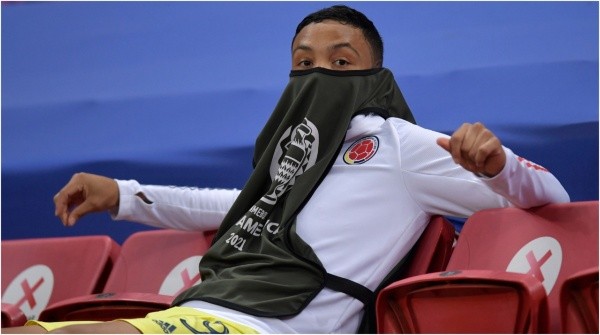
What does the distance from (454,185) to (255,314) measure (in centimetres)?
56

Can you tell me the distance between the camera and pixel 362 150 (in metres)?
2.47

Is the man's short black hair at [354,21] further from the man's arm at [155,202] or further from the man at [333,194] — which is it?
the man's arm at [155,202]

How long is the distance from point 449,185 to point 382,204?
0.17 metres

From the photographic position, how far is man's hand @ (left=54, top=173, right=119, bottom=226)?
2779 mm

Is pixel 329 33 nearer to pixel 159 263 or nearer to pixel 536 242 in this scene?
pixel 536 242

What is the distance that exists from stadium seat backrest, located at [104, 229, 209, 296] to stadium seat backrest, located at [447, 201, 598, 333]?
2.99ft

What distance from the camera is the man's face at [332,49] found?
261 cm

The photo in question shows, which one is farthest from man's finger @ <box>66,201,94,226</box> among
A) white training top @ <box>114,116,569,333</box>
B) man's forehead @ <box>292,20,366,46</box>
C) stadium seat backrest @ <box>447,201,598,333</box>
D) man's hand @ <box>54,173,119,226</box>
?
stadium seat backrest @ <box>447,201,598,333</box>

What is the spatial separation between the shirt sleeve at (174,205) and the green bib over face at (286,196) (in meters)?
0.29

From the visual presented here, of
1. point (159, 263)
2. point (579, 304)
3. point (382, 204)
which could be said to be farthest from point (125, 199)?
point (579, 304)

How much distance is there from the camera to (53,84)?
164 inches

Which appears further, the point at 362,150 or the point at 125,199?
the point at 125,199

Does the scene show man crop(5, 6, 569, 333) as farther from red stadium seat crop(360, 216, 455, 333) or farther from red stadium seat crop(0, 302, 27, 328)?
red stadium seat crop(0, 302, 27, 328)

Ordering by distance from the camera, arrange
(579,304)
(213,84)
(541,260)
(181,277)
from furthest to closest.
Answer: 1. (213,84)
2. (181,277)
3. (541,260)
4. (579,304)
